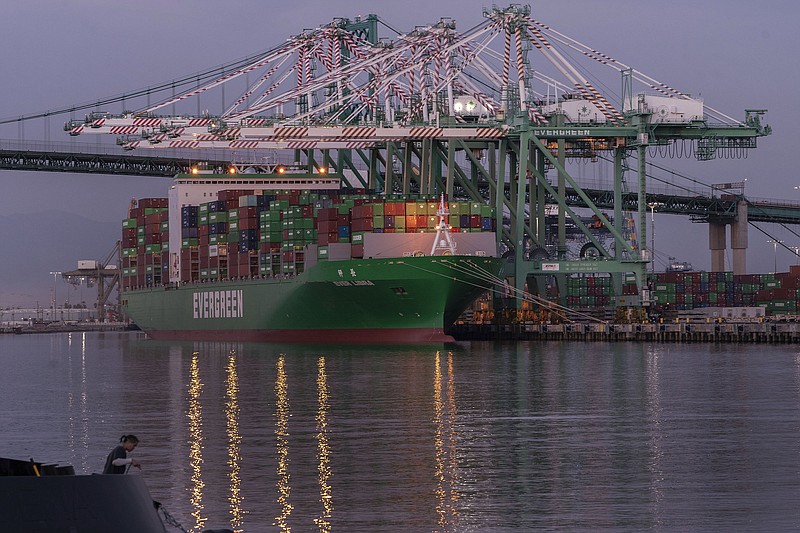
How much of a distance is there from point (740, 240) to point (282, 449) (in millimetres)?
126985

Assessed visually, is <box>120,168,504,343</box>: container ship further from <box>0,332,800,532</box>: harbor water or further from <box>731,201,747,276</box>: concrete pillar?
<box>731,201,747,276</box>: concrete pillar

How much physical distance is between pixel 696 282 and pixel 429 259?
62926 millimetres

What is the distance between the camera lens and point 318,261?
85.9 metres

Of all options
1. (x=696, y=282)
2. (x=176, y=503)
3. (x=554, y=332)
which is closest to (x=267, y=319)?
(x=554, y=332)

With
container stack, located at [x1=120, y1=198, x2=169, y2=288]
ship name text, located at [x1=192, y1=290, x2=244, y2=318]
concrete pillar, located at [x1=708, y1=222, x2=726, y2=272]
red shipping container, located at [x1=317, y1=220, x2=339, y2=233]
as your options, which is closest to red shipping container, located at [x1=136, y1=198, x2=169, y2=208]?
container stack, located at [x1=120, y1=198, x2=169, y2=288]

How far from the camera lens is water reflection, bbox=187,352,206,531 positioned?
2028cm

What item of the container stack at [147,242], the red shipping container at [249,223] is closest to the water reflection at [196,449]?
the red shipping container at [249,223]

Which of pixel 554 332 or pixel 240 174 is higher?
pixel 240 174

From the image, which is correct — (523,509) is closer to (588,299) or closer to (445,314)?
(445,314)

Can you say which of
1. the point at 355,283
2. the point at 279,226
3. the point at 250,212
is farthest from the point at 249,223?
the point at 355,283

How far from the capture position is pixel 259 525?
19.0 m

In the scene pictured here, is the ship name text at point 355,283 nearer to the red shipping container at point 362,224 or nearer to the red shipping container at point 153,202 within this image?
the red shipping container at point 362,224

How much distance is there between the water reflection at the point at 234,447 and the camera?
20025mm

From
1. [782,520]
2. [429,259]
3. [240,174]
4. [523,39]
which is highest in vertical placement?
[523,39]
